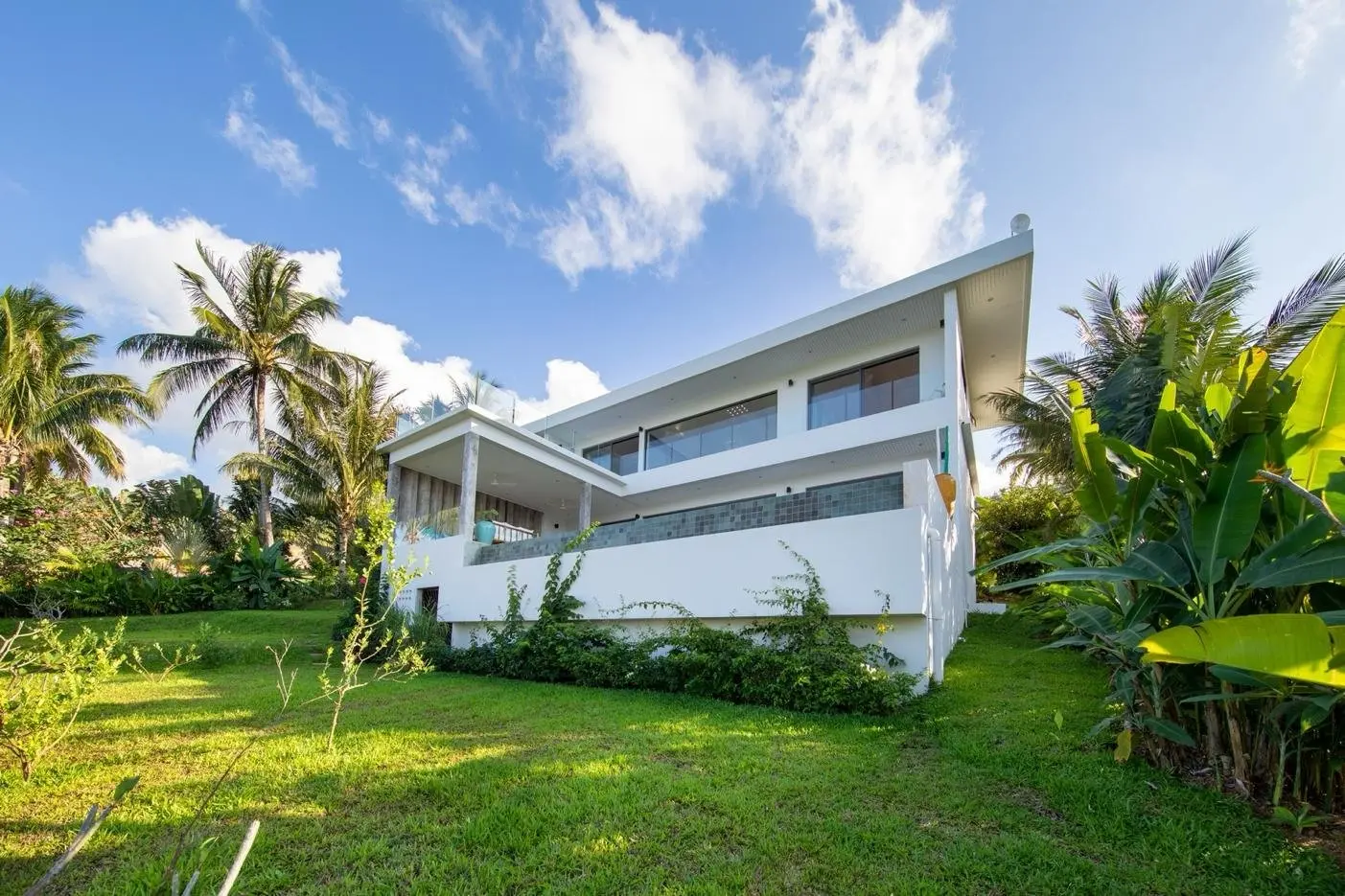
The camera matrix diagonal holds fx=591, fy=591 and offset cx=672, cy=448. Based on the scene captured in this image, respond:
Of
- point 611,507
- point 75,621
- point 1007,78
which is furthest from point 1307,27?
point 75,621

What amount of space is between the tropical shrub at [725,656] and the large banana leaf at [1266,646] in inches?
167

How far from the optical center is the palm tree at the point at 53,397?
17.5 m

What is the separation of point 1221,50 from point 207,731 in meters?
13.6

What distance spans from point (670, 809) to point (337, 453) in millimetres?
21248

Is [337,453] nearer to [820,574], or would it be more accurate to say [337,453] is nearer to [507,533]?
[507,533]

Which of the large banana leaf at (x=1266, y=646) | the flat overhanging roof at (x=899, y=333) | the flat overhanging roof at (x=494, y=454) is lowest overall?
the large banana leaf at (x=1266, y=646)

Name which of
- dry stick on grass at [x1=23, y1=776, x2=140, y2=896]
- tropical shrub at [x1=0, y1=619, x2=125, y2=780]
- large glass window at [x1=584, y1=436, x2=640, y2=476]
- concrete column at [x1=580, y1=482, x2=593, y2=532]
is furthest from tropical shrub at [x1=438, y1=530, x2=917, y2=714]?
large glass window at [x1=584, y1=436, x2=640, y2=476]

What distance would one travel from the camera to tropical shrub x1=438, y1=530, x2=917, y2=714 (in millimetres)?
6430

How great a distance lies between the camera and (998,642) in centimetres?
1033

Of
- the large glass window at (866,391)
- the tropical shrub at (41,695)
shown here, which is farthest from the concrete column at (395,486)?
the tropical shrub at (41,695)

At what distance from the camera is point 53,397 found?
18984 millimetres

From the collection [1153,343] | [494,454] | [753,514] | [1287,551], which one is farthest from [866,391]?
[1287,551]

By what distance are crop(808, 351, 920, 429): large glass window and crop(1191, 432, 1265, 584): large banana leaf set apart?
8657mm

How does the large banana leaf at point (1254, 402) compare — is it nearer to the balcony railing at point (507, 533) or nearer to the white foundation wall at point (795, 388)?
the white foundation wall at point (795, 388)
